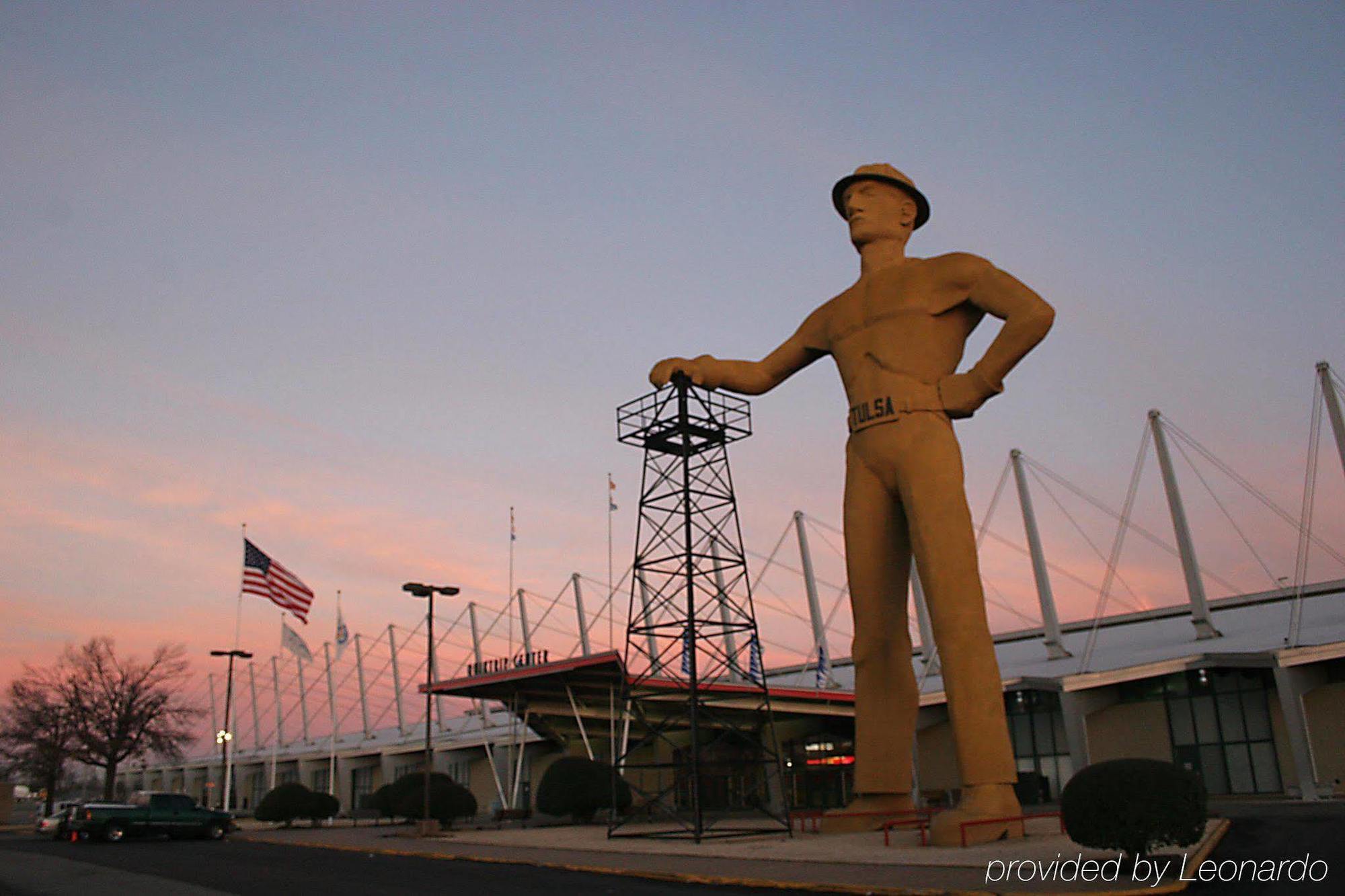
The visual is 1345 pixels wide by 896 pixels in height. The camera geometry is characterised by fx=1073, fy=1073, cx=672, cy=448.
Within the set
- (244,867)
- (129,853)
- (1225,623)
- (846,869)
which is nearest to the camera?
(846,869)

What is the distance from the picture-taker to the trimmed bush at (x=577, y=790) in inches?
1473

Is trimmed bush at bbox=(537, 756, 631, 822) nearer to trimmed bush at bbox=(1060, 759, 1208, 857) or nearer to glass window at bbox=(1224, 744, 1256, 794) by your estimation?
glass window at bbox=(1224, 744, 1256, 794)

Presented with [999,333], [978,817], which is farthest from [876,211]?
[978,817]

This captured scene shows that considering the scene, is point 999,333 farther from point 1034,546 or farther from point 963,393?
point 1034,546

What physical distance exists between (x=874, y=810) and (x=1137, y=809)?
8737 millimetres

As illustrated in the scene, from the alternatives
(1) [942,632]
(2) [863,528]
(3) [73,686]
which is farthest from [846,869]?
(3) [73,686]

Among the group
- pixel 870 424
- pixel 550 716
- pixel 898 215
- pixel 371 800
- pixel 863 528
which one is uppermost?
pixel 898 215

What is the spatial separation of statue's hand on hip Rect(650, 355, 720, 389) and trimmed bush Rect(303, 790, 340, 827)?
97.7 feet

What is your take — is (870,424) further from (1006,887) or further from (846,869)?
(1006,887)

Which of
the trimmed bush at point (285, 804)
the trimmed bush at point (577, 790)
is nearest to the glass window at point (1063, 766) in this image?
the trimmed bush at point (577, 790)

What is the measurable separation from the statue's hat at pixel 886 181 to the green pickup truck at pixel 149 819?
87.3ft

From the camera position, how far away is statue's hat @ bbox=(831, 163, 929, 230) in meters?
22.6

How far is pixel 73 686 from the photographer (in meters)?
65.9

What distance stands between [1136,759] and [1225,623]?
115ft
